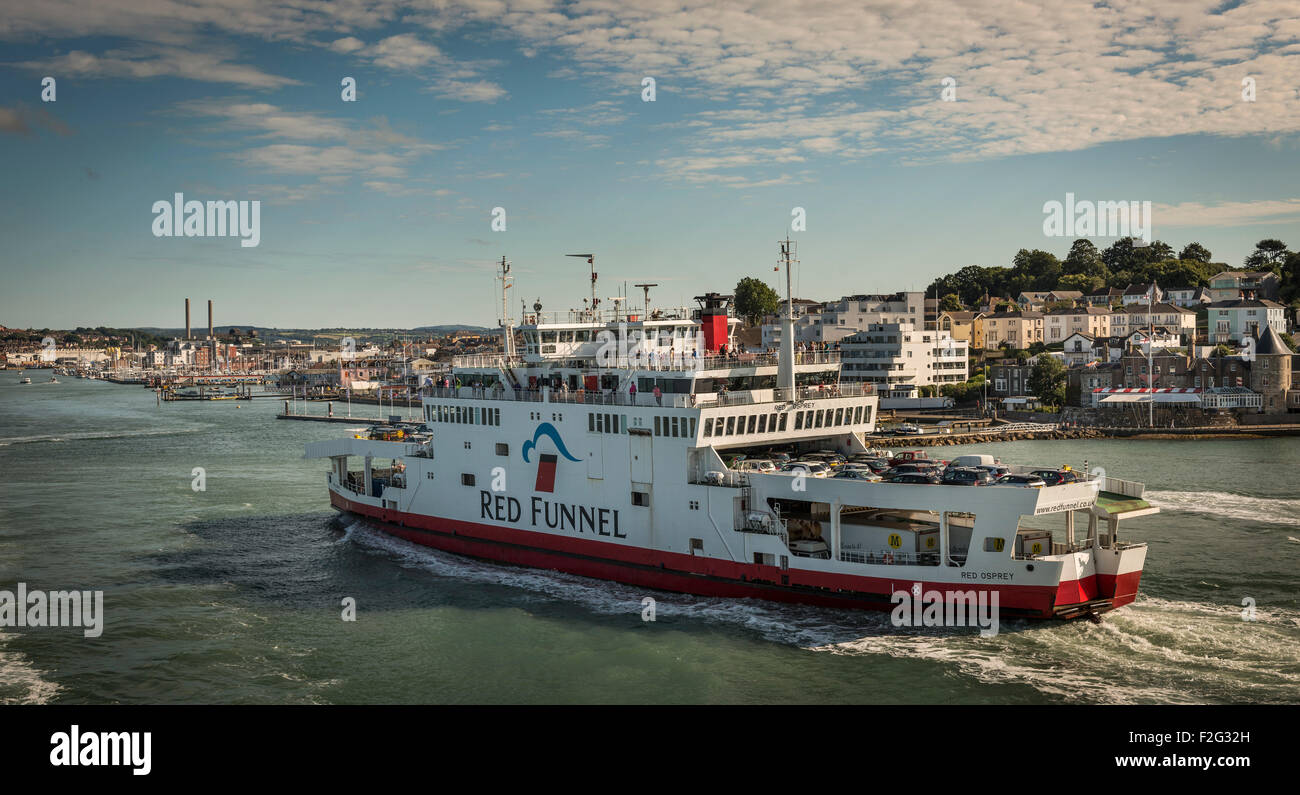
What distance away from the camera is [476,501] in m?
32.2

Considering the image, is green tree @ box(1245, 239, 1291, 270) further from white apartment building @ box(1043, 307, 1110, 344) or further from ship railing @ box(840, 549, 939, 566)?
ship railing @ box(840, 549, 939, 566)

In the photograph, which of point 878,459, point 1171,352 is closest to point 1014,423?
point 1171,352

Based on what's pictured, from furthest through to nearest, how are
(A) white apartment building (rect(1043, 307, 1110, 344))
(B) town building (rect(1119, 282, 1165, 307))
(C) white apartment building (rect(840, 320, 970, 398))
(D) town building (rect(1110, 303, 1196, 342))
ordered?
(B) town building (rect(1119, 282, 1165, 307))
(A) white apartment building (rect(1043, 307, 1110, 344))
(D) town building (rect(1110, 303, 1196, 342))
(C) white apartment building (rect(840, 320, 970, 398))

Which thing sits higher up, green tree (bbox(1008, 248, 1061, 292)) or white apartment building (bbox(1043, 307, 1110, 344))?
green tree (bbox(1008, 248, 1061, 292))

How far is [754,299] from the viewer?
366 feet

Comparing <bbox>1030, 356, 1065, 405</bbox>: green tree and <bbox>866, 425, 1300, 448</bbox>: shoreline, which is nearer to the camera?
<bbox>866, 425, 1300, 448</bbox>: shoreline

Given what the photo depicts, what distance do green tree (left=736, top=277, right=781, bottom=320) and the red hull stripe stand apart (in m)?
80.6

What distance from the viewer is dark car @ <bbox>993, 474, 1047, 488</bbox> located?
22109 millimetres

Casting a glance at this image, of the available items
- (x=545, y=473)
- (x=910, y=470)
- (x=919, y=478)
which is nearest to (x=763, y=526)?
(x=910, y=470)

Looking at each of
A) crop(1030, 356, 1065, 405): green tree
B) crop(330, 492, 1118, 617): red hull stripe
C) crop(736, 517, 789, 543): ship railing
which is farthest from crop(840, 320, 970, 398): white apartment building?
crop(736, 517, 789, 543): ship railing

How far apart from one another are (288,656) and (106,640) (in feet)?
17.7

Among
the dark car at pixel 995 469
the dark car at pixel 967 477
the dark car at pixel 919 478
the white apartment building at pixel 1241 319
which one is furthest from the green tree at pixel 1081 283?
the dark car at pixel 919 478

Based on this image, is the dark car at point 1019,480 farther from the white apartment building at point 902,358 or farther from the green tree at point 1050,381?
the white apartment building at point 902,358
